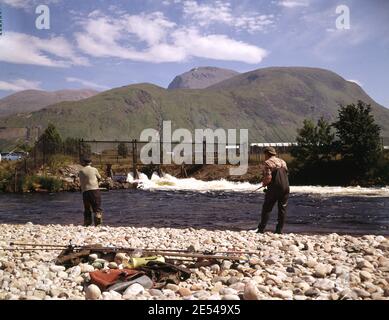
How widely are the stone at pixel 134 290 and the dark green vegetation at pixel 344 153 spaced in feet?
132

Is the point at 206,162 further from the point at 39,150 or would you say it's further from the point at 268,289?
the point at 268,289

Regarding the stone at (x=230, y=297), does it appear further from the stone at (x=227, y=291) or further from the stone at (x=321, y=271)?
the stone at (x=321, y=271)

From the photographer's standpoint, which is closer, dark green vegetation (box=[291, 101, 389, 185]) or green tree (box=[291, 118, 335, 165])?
dark green vegetation (box=[291, 101, 389, 185])

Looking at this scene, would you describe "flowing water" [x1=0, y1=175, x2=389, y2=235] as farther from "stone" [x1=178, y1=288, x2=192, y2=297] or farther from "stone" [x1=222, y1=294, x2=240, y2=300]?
"stone" [x1=222, y1=294, x2=240, y2=300]

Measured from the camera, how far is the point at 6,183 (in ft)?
135

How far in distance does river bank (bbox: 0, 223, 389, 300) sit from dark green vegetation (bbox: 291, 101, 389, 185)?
34.7 m

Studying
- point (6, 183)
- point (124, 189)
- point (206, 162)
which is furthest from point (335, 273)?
point (206, 162)

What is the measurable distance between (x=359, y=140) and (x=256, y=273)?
39.1 metres

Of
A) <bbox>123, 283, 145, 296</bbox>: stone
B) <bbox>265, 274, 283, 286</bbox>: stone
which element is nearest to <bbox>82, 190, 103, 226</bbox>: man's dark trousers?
<bbox>123, 283, 145, 296</bbox>: stone

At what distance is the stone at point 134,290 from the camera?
5.95 meters

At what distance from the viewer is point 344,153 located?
44156 mm

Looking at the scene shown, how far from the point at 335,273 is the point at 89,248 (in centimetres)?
474

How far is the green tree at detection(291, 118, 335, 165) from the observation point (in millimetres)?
45938

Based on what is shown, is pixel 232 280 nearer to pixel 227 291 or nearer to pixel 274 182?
pixel 227 291
